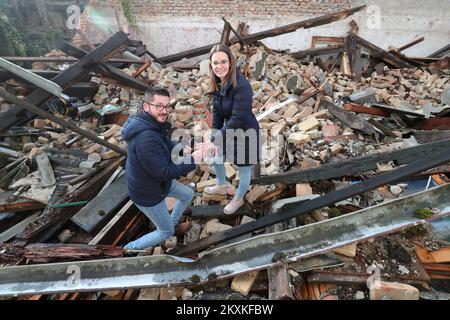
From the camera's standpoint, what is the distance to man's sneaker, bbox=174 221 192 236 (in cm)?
306

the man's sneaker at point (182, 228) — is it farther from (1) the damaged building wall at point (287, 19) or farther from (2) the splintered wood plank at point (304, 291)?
(1) the damaged building wall at point (287, 19)

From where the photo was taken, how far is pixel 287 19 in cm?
765

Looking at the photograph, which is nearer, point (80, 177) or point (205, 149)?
point (205, 149)

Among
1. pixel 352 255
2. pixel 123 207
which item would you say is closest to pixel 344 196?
pixel 352 255

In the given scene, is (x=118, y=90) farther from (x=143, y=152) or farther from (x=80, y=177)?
(x=143, y=152)

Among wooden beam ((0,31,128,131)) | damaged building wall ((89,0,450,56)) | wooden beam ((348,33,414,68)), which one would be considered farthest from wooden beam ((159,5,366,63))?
wooden beam ((0,31,128,131))

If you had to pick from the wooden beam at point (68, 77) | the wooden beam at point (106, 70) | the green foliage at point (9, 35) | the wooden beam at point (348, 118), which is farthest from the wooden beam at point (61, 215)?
the green foliage at point (9, 35)

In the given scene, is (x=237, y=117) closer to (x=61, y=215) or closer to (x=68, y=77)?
(x=61, y=215)

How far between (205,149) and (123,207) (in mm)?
1464

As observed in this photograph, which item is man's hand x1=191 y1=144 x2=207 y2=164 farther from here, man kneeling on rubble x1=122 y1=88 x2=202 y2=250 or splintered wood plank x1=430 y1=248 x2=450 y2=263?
splintered wood plank x1=430 y1=248 x2=450 y2=263

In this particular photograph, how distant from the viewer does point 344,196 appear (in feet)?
8.14

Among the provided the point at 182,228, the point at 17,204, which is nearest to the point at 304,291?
the point at 182,228

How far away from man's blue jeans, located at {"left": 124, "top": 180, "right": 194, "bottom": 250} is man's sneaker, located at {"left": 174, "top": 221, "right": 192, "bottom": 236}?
266 mm
